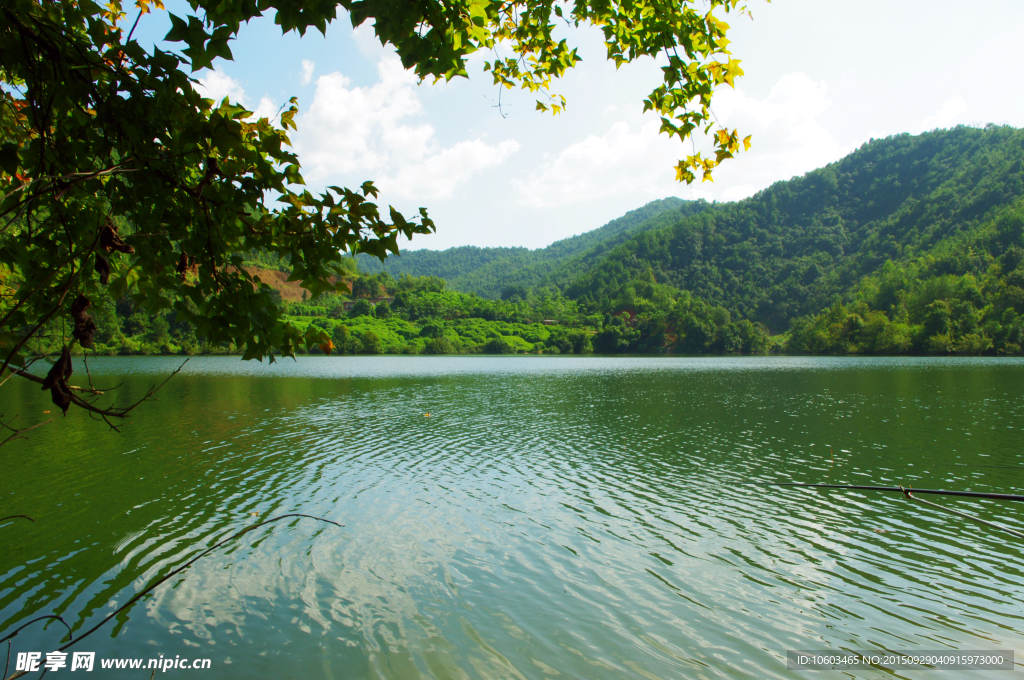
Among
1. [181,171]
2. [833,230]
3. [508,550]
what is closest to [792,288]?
[833,230]

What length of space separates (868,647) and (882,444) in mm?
14399

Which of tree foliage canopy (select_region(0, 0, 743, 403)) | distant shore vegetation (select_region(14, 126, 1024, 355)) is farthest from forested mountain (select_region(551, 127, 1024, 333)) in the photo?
tree foliage canopy (select_region(0, 0, 743, 403))

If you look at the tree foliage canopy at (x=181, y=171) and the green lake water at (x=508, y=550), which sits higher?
the tree foliage canopy at (x=181, y=171)

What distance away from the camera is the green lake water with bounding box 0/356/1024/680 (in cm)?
648

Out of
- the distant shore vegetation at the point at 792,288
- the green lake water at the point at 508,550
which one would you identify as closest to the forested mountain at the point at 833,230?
the distant shore vegetation at the point at 792,288

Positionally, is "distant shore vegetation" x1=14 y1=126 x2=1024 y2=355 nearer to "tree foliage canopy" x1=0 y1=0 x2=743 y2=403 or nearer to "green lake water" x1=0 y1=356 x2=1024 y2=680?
"green lake water" x1=0 y1=356 x2=1024 y2=680

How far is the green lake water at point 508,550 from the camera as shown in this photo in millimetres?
6477

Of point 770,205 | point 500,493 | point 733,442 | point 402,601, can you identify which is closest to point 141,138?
point 402,601

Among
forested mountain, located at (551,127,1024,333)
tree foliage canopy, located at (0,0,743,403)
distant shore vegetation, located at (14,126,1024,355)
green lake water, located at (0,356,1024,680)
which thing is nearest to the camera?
tree foliage canopy, located at (0,0,743,403)

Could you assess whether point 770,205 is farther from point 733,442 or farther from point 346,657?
point 346,657

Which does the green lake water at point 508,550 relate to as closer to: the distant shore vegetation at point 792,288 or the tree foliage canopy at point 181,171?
the tree foliage canopy at point 181,171

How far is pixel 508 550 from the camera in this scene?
364 inches

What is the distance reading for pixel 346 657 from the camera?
6.23m

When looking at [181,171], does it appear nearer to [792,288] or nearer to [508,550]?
[508,550]
